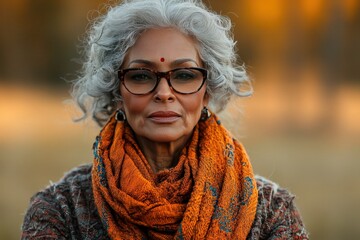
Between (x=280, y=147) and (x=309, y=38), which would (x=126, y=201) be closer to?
(x=280, y=147)

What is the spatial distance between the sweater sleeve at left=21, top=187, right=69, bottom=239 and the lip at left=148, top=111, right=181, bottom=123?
507 millimetres

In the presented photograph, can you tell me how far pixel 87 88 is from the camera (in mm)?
3803

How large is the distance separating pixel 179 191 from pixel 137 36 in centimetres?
61

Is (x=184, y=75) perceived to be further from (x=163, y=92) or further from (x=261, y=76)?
→ (x=261, y=76)

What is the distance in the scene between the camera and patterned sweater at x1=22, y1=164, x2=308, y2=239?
3.49 metres

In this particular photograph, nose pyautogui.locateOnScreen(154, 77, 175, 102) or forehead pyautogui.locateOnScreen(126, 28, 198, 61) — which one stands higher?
forehead pyautogui.locateOnScreen(126, 28, 198, 61)

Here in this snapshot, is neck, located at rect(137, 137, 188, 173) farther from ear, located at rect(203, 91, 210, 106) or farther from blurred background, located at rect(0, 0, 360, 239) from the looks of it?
blurred background, located at rect(0, 0, 360, 239)

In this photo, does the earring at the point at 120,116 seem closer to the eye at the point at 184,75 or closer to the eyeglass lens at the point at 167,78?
the eyeglass lens at the point at 167,78

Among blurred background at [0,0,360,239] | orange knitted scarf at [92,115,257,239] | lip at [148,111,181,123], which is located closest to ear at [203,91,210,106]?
orange knitted scarf at [92,115,257,239]

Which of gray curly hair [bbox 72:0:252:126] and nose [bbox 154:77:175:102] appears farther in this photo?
gray curly hair [bbox 72:0:252:126]

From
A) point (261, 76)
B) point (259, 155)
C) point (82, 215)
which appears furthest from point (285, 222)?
point (261, 76)

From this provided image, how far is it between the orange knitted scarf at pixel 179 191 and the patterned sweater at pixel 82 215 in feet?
0.26

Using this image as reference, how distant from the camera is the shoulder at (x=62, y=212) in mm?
3486

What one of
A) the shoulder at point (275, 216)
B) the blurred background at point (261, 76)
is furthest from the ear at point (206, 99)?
the blurred background at point (261, 76)
